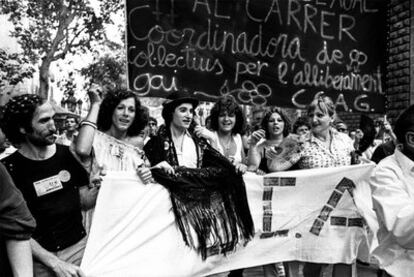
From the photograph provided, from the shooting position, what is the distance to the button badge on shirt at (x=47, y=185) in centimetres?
267

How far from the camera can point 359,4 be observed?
17.4 feet

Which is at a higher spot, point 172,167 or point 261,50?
point 261,50

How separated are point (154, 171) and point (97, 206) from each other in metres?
0.55

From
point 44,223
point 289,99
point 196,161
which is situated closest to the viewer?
point 44,223

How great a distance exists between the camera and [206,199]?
163 inches

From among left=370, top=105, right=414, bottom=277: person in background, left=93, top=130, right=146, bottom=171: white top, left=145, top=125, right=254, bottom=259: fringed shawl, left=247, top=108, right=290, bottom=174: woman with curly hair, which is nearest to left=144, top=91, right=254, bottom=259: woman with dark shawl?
left=145, top=125, right=254, bottom=259: fringed shawl

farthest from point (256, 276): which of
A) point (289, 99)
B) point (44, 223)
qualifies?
point (44, 223)

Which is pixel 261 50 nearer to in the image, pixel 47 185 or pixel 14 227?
pixel 47 185

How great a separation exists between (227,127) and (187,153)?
3.35 ft

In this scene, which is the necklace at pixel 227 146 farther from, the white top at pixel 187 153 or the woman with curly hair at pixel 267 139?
the white top at pixel 187 153

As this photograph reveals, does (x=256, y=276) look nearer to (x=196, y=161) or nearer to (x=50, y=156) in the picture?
(x=196, y=161)

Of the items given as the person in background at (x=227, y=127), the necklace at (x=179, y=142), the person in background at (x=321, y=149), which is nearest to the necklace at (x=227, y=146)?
the person in background at (x=227, y=127)

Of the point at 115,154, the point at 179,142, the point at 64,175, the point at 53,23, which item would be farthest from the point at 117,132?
the point at 53,23

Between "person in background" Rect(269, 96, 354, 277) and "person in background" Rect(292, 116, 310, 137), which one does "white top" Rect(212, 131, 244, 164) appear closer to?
"person in background" Rect(269, 96, 354, 277)
